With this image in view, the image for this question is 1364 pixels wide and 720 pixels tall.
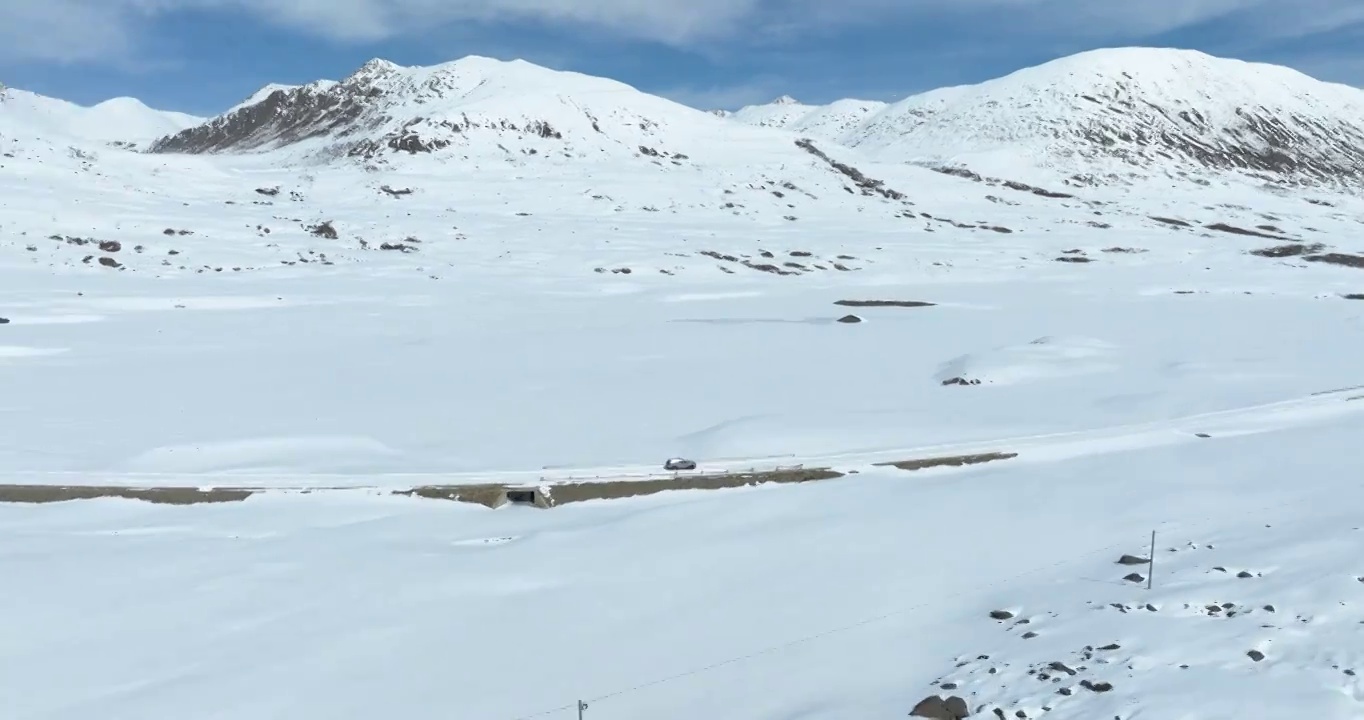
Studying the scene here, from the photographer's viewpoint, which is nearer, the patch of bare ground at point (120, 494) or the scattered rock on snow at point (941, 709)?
the scattered rock on snow at point (941, 709)

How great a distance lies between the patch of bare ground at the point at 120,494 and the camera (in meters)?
20.0

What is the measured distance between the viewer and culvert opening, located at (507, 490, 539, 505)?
70.0 ft

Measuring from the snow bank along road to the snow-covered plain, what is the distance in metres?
0.24

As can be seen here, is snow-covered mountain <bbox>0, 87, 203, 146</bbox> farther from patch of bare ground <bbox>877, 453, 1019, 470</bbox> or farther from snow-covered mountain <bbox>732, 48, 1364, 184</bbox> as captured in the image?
patch of bare ground <bbox>877, 453, 1019, 470</bbox>

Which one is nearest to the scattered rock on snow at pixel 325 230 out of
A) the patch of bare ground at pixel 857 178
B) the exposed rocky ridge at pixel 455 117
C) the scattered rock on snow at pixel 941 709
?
the exposed rocky ridge at pixel 455 117

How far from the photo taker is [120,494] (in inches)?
798

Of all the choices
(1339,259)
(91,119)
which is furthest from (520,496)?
(91,119)

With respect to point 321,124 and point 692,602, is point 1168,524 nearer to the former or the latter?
point 692,602

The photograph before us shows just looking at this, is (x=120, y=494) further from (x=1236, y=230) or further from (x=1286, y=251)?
(x=1236, y=230)

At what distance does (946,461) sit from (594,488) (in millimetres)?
9232

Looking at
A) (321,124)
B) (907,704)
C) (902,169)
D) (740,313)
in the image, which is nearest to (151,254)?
(740,313)

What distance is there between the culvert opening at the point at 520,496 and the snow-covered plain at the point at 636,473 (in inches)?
26.6

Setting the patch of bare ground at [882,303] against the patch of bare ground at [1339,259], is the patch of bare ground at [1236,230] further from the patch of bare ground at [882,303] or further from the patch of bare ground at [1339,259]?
the patch of bare ground at [882,303]

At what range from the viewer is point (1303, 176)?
142000 mm
